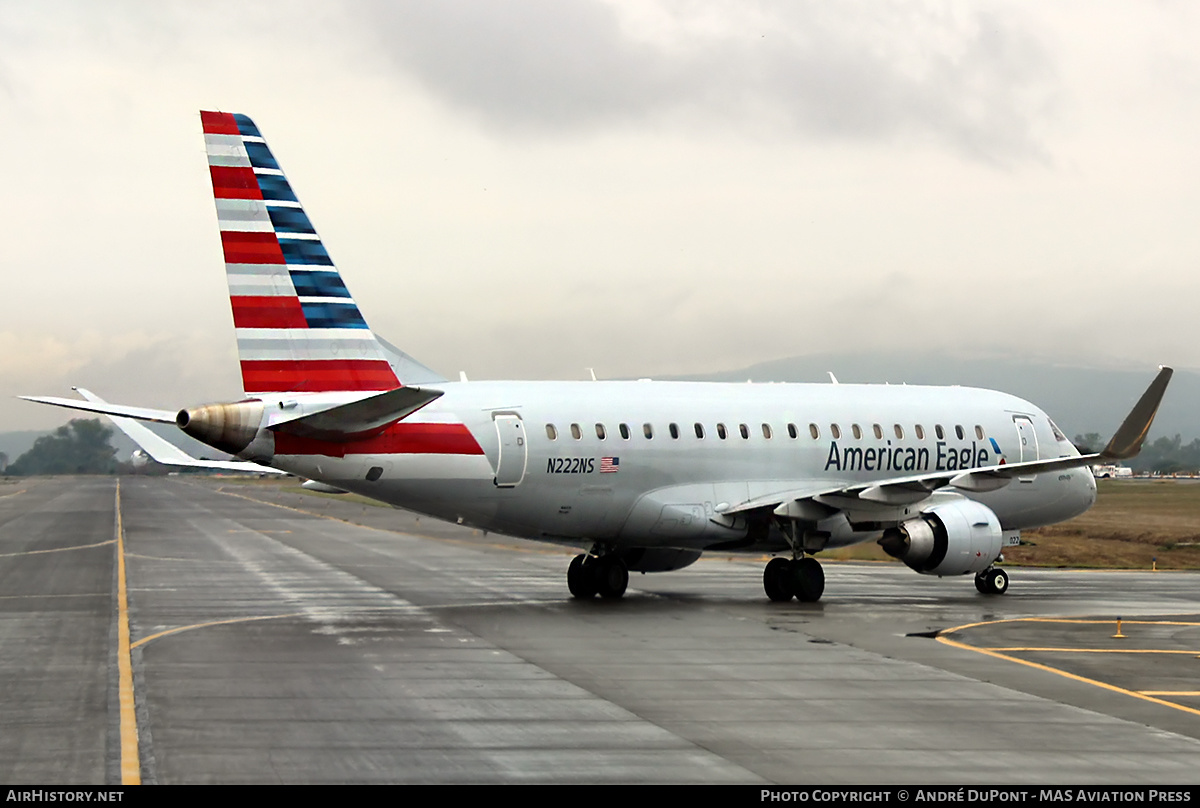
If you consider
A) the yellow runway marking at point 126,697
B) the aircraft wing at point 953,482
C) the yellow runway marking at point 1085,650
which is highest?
the aircraft wing at point 953,482

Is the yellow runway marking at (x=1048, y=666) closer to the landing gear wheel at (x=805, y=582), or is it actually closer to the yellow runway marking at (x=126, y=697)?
the landing gear wheel at (x=805, y=582)

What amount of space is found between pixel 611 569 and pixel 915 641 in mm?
7795

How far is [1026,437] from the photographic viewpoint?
3153 cm

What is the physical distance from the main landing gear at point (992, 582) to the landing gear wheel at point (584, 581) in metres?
8.45

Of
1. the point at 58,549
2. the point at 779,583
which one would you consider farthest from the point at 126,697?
the point at 58,549

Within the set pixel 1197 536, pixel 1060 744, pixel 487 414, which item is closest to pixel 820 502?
pixel 487 414

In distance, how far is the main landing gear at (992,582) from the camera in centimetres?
2928

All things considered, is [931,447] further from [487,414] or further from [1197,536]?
[1197,536]

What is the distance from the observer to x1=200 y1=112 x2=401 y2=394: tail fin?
2217 centimetres

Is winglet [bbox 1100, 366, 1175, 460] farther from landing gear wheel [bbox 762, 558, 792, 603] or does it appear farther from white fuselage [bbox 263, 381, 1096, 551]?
landing gear wheel [bbox 762, 558, 792, 603]

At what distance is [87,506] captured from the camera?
78.0 metres

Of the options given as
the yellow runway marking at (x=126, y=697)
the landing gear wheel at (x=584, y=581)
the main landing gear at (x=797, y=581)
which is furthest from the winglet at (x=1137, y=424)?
the yellow runway marking at (x=126, y=697)

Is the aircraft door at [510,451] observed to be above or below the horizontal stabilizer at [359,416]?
below

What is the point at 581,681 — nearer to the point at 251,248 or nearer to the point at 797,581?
the point at 251,248
